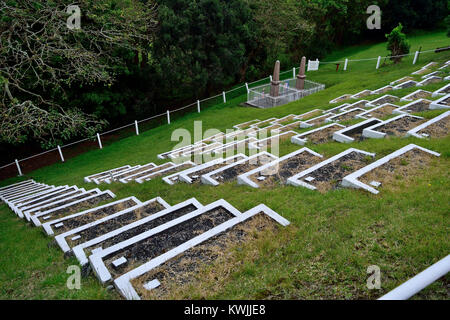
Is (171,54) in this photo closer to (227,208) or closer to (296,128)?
(296,128)

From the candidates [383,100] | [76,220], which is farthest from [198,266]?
[383,100]

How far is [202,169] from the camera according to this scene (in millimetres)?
7570

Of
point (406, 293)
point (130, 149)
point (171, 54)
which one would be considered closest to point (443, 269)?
point (406, 293)

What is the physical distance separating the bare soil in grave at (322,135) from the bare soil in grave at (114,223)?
193 inches

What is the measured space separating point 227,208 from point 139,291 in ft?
6.80

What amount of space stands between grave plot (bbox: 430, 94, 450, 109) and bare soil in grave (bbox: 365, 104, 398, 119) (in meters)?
1.18

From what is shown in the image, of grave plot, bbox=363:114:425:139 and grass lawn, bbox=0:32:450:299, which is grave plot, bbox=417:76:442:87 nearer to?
grave plot, bbox=363:114:425:139

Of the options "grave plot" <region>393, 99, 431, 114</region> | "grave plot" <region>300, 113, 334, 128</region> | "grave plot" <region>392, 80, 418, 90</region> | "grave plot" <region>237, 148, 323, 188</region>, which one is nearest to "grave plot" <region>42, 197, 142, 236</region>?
"grave plot" <region>237, 148, 323, 188</region>

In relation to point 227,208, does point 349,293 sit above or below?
above

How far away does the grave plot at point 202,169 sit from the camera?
7096 millimetres

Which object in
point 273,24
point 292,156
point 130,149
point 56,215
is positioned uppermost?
point 273,24

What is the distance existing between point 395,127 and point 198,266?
22.7ft

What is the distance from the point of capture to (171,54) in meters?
18.1

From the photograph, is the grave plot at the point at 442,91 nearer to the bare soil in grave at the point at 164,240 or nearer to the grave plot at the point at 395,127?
the grave plot at the point at 395,127
